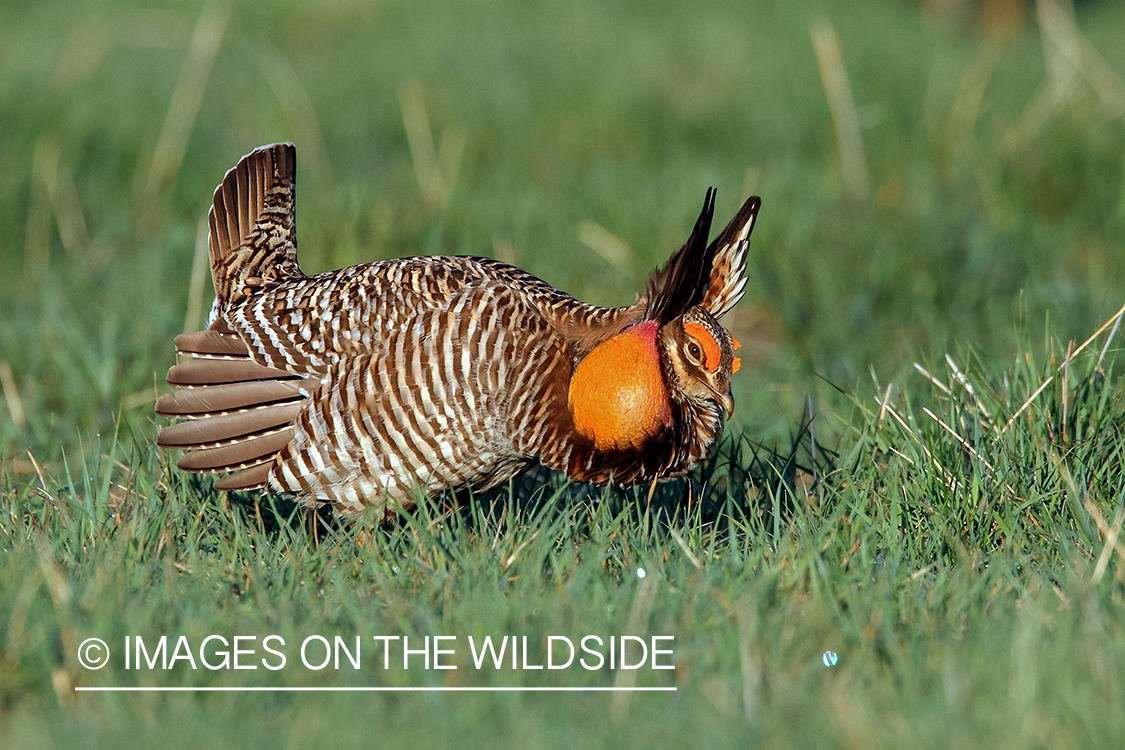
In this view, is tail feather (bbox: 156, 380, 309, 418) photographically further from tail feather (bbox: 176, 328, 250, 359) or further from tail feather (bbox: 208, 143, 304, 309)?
Result: tail feather (bbox: 208, 143, 304, 309)

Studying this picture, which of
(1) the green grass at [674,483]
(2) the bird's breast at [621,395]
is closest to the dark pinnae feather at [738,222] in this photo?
(2) the bird's breast at [621,395]

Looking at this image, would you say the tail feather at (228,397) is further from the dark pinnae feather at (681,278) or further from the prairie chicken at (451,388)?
the dark pinnae feather at (681,278)

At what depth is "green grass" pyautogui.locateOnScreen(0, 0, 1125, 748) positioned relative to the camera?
2.35 metres

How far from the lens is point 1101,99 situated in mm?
7031

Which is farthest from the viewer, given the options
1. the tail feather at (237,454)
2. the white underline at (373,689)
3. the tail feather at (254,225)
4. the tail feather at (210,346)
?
the tail feather at (254,225)

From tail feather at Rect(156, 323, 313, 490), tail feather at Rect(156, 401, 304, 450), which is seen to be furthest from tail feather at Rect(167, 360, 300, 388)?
tail feather at Rect(156, 401, 304, 450)

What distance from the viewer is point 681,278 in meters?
3.35

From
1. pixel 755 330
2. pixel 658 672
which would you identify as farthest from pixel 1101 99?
pixel 658 672

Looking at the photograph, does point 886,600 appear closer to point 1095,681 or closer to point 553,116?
point 1095,681

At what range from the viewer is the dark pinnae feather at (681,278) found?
336cm

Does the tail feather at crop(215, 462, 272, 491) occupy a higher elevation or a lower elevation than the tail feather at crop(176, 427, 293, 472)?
lower

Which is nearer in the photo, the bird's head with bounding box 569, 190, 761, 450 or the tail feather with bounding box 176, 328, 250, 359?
the bird's head with bounding box 569, 190, 761, 450
